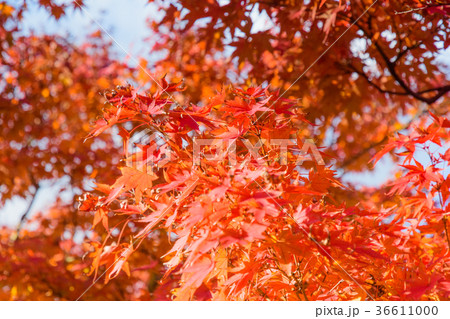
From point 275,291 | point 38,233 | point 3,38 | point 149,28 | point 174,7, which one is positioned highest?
point 149,28

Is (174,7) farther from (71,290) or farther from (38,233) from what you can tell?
(38,233)

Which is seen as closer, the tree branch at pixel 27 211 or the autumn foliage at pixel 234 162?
the autumn foliage at pixel 234 162

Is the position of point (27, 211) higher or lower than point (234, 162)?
higher

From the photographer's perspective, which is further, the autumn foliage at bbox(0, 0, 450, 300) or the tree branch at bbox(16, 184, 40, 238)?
the tree branch at bbox(16, 184, 40, 238)

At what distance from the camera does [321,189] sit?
4.68ft

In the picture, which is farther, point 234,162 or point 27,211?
point 27,211

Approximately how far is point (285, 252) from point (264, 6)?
6.44ft

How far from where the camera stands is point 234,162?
1312 mm

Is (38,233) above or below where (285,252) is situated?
above

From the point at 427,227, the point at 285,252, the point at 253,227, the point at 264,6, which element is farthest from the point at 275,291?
the point at 264,6

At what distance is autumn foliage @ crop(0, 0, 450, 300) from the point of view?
4.17 ft

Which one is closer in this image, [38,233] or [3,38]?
[3,38]

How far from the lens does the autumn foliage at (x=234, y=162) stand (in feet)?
4.17

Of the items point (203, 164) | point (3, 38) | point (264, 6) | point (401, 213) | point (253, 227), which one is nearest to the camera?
point (253, 227)
